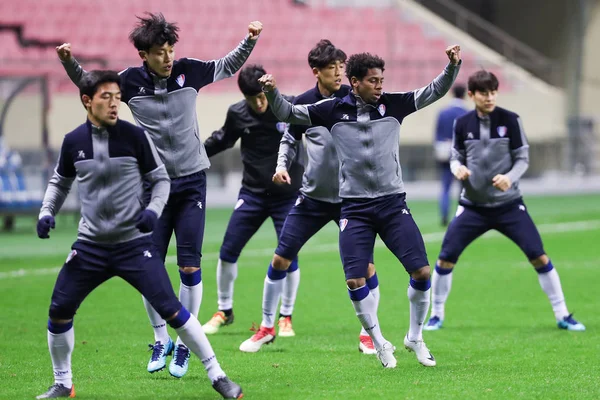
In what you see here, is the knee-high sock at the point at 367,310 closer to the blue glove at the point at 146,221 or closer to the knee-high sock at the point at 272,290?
the knee-high sock at the point at 272,290

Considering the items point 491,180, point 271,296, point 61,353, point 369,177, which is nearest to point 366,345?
point 271,296

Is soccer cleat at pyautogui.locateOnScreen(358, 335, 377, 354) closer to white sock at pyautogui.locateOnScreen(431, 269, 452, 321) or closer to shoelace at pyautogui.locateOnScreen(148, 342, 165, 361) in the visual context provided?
white sock at pyautogui.locateOnScreen(431, 269, 452, 321)

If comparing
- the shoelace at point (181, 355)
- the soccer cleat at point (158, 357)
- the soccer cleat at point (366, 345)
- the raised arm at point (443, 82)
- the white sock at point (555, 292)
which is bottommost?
the white sock at point (555, 292)

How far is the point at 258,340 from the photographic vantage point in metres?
9.33

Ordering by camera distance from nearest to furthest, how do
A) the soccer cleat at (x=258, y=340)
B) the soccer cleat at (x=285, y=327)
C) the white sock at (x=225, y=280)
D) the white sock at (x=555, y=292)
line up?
the soccer cleat at (x=258, y=340)
the soccer cleat at (x=285, y=327)
the white sock at (x=555, y=292)
the white sock at (x=225, y=280)

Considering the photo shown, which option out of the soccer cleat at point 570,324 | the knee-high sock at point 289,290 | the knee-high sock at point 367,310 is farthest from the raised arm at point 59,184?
the soccer cleat at point 570,324

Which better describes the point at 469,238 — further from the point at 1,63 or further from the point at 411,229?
the point at 1,63

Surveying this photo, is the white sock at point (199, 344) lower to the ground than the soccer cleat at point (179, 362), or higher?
higher

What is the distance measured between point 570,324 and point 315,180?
2889mm

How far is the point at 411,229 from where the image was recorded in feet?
26.3

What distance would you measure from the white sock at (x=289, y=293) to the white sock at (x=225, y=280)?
1.73 feet

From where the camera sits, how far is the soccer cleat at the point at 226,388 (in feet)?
22.4

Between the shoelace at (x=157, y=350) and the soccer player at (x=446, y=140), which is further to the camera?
the soccer player at (x=446, y=140)

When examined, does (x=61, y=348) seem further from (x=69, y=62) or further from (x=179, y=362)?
(x=69, y=62)
